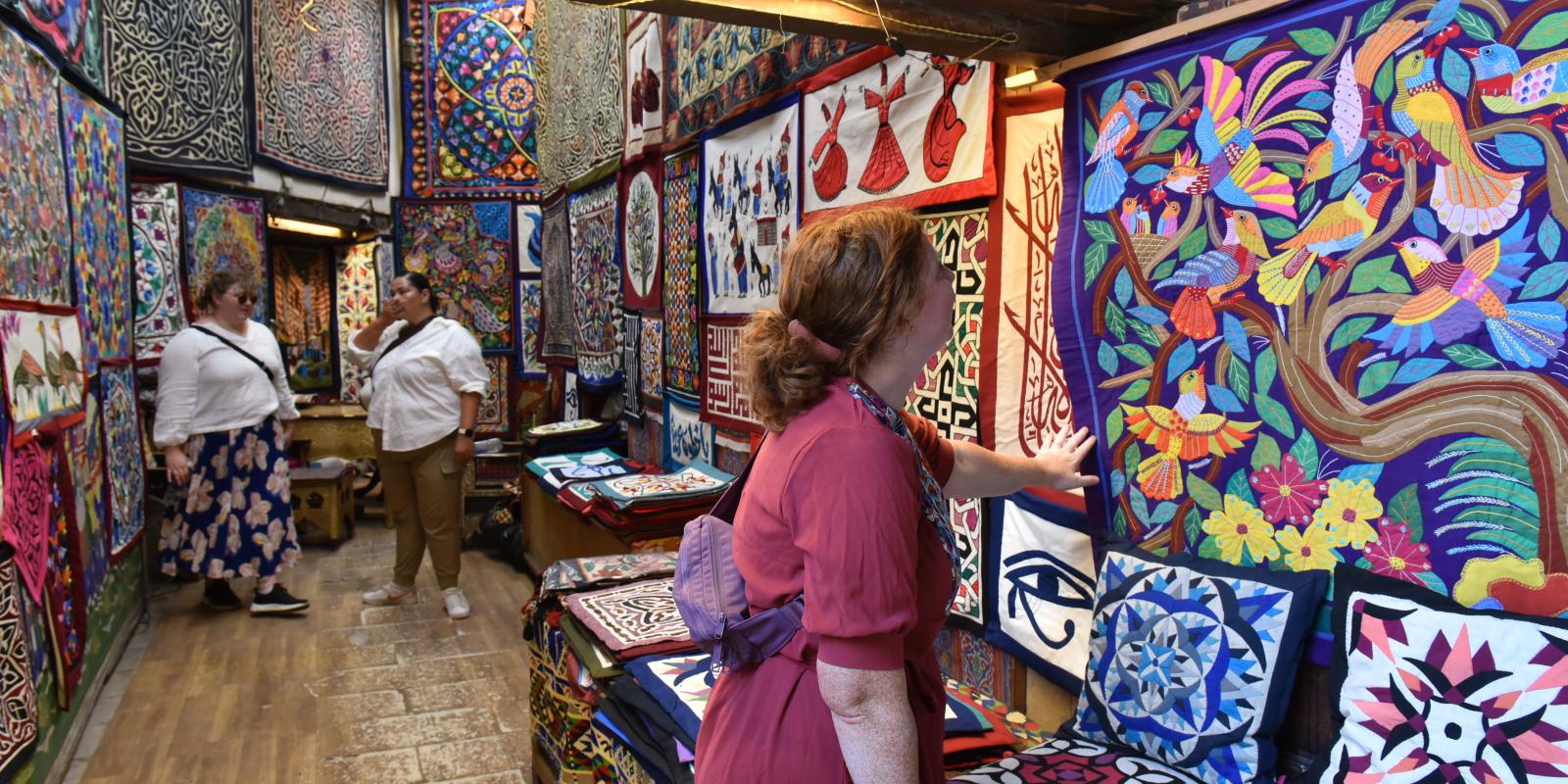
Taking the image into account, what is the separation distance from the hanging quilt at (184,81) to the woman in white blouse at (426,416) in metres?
2.26

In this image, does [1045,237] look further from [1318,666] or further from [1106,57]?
[1318,666]

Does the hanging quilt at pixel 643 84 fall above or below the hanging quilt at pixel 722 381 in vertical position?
above

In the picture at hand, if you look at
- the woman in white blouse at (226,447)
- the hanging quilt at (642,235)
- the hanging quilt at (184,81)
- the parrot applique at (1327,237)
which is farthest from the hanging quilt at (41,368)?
the parrot applique at (1327,237)

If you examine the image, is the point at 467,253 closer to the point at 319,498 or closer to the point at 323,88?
the point at 323,88

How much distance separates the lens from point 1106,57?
190 cm

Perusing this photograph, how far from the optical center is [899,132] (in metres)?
2.66

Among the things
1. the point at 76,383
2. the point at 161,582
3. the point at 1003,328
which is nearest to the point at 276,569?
the point at 161,582

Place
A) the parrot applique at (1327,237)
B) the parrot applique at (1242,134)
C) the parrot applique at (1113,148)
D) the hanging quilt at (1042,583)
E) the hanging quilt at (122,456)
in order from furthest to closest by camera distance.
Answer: the hanging quilt at (122,456)
the hanging quilt at (1042,583)
the parrot applique at (1113,148)
the parrot applique at (1242,134)
the parrot applique at (1327,237)

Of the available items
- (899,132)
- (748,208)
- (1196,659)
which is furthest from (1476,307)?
(748,208)

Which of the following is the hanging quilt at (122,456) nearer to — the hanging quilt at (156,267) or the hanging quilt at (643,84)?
the hanging quilt at (156,267)

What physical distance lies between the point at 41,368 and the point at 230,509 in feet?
5.46

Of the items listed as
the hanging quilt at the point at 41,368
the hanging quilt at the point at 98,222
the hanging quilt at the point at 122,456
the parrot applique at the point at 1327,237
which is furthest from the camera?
the hanging quilt at the point at 122,456

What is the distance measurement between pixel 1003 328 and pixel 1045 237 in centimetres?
25

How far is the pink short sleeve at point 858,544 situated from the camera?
1.14 metres
